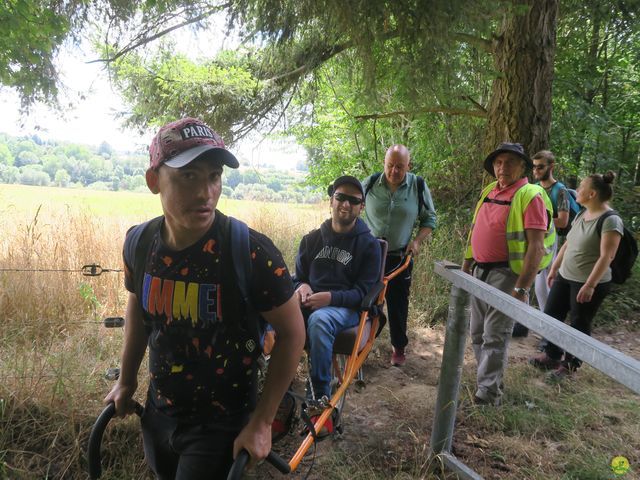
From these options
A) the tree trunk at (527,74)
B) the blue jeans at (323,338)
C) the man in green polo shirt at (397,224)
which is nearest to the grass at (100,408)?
the blue jeans at (323,338)

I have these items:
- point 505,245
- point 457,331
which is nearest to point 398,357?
point 505,245

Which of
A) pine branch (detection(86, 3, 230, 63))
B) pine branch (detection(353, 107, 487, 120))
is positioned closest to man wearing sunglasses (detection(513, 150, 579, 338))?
pine branch (detection(353, 107, 487, 120))

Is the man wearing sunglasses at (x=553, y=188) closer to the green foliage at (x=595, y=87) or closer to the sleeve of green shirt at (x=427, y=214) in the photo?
the sleeve of green shirt at (x=427, y=214)

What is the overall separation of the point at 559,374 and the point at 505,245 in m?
1.54

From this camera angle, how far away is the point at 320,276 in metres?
3.23

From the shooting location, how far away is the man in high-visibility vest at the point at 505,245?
3127 millimetres

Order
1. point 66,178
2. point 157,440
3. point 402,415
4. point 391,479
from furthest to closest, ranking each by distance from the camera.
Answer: point 66,178, point 402,415, point 391,479, point 157,440

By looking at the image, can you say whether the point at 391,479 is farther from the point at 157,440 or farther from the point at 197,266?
the point at 197,266

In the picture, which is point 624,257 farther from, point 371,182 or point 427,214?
point 371,182

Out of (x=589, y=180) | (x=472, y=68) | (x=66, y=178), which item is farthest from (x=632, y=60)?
(x=66, y=178)

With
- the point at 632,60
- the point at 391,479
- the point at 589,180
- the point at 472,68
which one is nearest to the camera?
the point at 391,479

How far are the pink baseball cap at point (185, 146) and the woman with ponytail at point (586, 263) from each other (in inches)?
144

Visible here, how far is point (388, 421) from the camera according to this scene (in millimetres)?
3129

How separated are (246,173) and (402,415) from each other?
5542 mm
